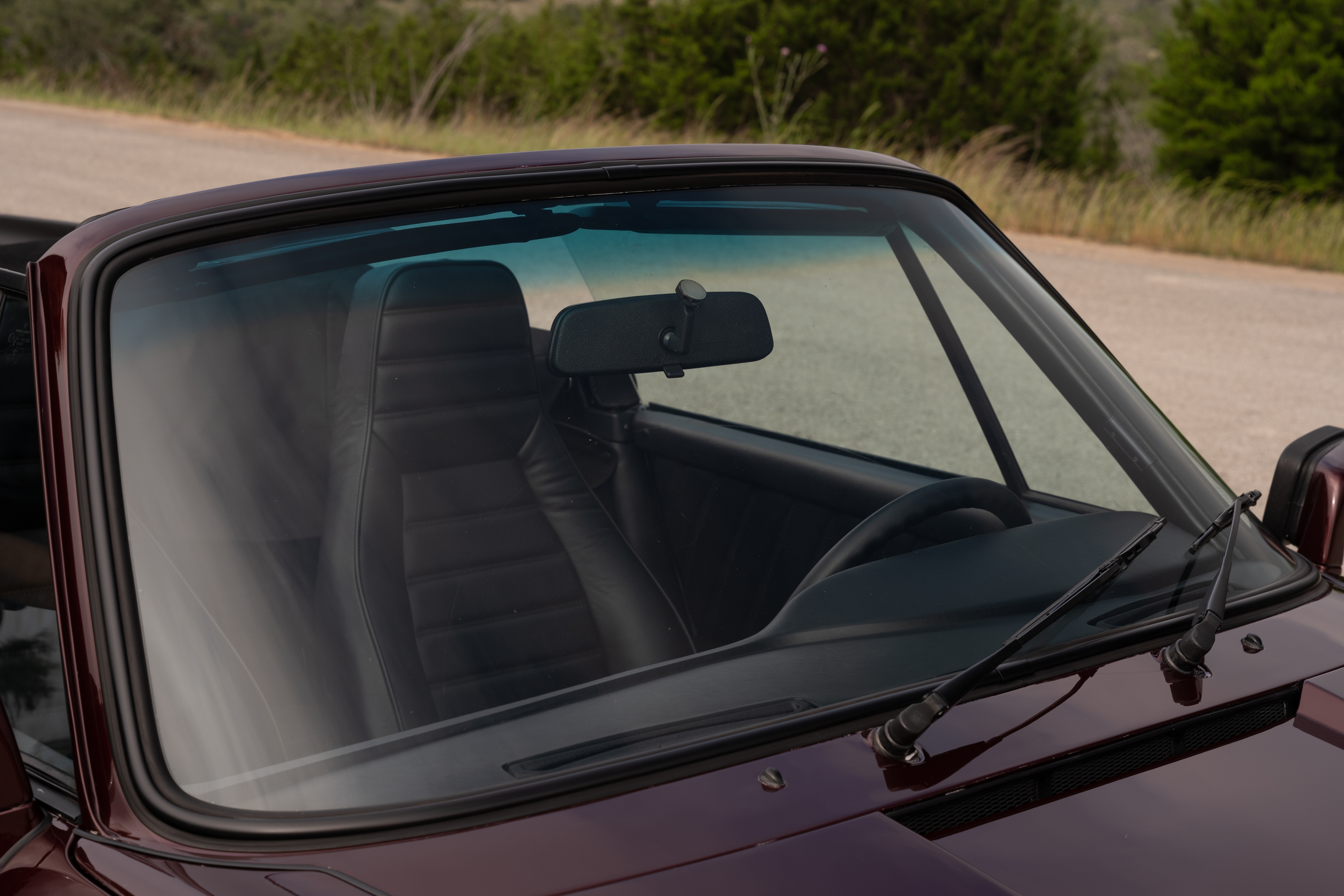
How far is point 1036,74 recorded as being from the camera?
19297 millimetres

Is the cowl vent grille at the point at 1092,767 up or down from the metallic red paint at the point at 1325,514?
down

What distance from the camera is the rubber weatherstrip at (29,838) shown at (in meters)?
1.09

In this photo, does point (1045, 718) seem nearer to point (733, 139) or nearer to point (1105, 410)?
point (1105, 410)

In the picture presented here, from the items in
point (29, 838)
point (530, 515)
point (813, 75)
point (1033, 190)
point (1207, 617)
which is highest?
point (1207, 617)

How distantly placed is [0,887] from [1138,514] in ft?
4.41

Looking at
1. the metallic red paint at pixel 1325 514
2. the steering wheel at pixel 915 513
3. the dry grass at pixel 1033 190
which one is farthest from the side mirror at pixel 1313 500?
the dry grass at pixel 1033 190

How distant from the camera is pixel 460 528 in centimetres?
145

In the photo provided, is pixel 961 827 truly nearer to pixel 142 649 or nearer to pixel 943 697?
pixel 943 697

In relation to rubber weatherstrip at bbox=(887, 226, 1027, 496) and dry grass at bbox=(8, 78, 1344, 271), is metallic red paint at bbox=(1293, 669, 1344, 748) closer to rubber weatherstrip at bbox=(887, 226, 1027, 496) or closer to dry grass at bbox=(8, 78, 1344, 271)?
rubber weatherstrip at bbox=(887, 226, 1027, 496)

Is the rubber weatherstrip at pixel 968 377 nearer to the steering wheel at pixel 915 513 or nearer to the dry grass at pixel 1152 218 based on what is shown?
the steering wheel at pixel 915 513

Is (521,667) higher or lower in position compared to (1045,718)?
lower

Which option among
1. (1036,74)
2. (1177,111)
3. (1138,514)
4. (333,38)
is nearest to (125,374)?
(1138,514)

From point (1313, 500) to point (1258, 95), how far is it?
15681mm

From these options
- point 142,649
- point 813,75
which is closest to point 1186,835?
point 142,649
